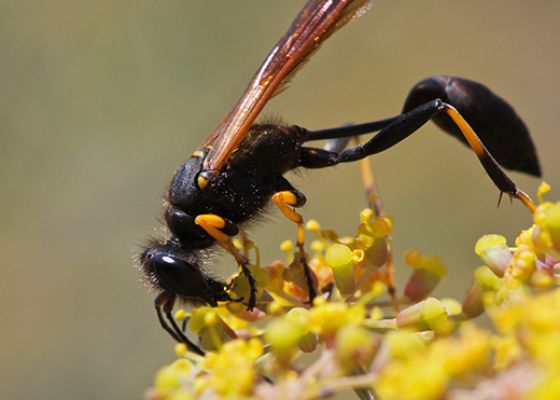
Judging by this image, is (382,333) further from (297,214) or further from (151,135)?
(151,135)

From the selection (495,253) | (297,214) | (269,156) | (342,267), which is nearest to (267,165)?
(269,156)

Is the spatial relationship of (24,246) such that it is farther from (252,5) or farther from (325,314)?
(325,314)

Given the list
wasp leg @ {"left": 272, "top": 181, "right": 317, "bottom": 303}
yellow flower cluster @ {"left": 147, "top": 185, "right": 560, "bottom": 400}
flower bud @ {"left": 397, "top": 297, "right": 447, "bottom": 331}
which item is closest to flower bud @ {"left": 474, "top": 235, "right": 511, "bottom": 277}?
yellow flower cluster @ {"left": 147, "top": 185, "right": 560, "bottom": 400}

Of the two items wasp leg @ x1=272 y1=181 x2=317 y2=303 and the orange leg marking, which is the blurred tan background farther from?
Result: the orange leg marking

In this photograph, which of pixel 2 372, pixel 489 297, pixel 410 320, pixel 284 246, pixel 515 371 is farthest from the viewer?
pixel 2 372

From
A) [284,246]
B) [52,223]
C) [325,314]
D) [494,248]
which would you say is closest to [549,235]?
[494,248]

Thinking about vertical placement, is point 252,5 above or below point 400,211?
Result: above

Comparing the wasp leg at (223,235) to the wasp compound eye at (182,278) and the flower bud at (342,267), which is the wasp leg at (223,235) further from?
the flower bud at (342,267)
